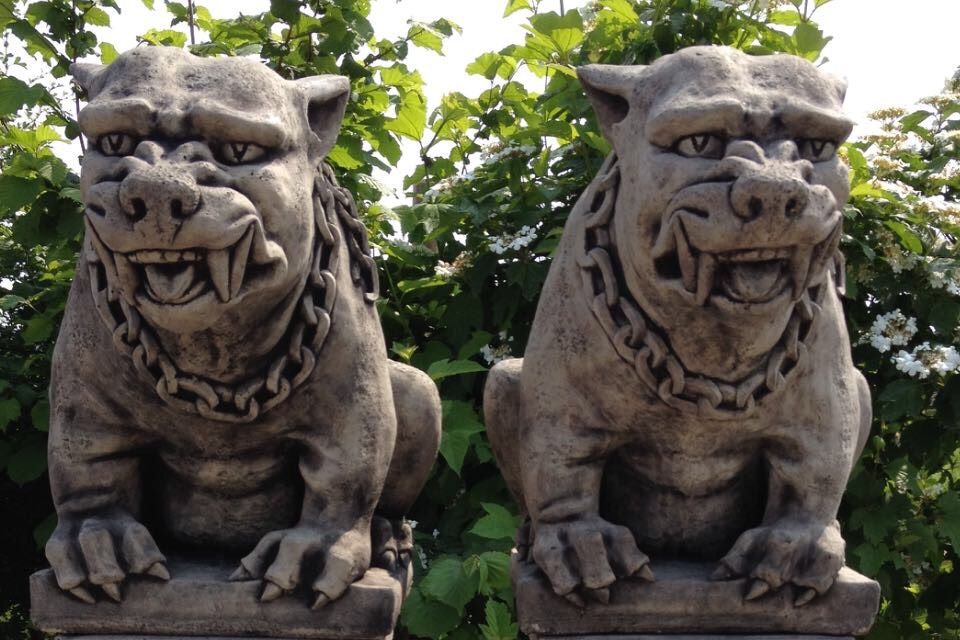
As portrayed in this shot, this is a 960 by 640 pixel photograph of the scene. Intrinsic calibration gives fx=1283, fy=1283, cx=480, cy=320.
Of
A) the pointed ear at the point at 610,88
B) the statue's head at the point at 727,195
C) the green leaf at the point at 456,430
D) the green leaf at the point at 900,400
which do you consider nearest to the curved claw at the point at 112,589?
the green leaf at the point at 456,430

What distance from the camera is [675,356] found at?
7.11 ft

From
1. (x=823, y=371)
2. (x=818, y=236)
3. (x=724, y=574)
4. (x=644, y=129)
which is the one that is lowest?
(x=724, y=574)

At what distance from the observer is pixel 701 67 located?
213cm

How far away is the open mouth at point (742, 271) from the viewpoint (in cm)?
201

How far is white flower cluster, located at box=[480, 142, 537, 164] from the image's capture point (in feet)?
12.1

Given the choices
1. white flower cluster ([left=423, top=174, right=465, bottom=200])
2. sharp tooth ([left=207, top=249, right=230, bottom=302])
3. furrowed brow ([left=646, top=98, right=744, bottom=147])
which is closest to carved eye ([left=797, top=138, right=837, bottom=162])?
furrowed brow ([left=646, top=98, right=744, bottom=147])

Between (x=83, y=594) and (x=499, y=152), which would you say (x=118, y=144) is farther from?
(x=499, y=152)

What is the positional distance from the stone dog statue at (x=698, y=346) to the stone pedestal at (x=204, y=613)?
0.34 m

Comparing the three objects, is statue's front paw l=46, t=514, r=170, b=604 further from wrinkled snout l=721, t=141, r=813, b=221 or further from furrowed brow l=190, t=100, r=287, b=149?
wrinkled snout l=721, t=141, r=813, b=221

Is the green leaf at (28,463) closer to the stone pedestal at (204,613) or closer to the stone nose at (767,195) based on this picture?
the stone pedestal at (204,613)

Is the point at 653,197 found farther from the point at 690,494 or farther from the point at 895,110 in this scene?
the point at 895,110

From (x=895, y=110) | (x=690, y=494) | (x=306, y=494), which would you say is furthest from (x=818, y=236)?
(x=895, y=110)

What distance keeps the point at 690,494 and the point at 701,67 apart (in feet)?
2.51

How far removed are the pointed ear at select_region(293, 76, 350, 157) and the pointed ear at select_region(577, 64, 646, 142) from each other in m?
0.45
